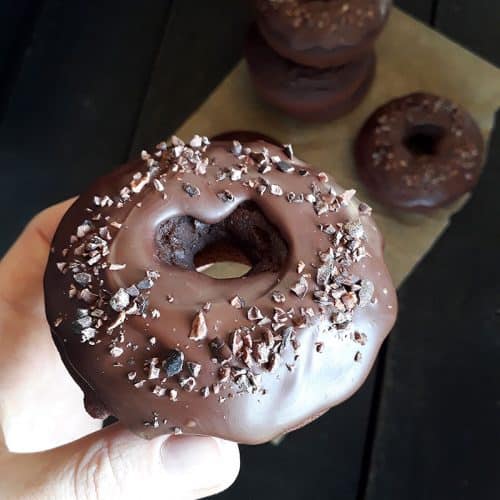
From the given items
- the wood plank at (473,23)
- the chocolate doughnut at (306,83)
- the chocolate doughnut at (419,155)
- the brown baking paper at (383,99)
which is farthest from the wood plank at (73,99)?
the wood plank at (473,23)

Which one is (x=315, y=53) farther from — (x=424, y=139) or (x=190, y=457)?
(x=190, y=457)

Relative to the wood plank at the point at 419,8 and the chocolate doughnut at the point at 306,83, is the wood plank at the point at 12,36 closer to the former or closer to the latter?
the chocolate doughnut at the point at 306,83

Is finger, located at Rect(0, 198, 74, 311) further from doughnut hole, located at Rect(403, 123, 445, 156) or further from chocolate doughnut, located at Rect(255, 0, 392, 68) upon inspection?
doughnut hole, located at Rect(403, 123, 445, 156)

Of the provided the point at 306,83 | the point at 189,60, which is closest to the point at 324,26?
the point at 306,83

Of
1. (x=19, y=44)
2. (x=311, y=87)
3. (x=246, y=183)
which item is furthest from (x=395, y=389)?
(x=19, y=44)

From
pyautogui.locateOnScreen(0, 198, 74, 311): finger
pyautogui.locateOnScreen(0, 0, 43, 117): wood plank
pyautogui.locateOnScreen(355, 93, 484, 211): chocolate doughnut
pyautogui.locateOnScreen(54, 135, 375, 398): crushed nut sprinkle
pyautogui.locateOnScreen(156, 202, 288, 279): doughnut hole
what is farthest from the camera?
pyautogui.locateOnScreen(0, 0, 43, 117): wood plank

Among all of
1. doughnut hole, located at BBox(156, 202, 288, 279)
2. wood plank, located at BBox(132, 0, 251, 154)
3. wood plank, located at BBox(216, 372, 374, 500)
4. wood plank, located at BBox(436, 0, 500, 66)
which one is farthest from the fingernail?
wood plank, located at BBox(436, 0, 500, 66)
